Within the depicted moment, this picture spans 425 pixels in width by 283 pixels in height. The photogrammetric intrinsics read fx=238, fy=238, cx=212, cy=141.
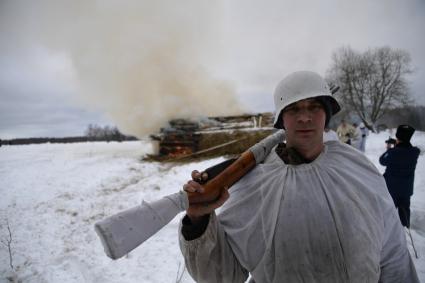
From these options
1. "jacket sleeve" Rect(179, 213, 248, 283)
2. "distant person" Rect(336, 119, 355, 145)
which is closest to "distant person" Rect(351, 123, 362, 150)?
"distant person" Rect(336, 119, 355, 145)

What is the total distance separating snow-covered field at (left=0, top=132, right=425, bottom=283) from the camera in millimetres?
3283

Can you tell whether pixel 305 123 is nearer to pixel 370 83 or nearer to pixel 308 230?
pixel 308 230

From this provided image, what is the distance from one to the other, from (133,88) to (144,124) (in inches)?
151

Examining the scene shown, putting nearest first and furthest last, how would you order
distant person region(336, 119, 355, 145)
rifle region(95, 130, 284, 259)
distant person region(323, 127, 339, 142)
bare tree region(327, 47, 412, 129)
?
rifle region(95, 130, 284, 259), distant person region(323, 127, 339, 142), distant person region(336, 119, 355, 145), bare tree region(327, 47, 412, 129)

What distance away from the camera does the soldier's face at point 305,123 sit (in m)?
1.47

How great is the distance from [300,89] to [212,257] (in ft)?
3.73

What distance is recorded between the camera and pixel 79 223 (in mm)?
4820

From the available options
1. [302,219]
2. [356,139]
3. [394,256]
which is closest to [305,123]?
[302,219]

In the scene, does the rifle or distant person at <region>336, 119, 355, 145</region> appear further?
distant person at <region>336, 119, 355, 145</region>

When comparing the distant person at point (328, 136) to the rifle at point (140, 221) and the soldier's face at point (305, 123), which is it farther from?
the rifle at point (140, 221)

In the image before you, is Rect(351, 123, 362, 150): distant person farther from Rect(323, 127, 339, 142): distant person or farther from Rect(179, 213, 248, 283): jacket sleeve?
Rect(179, 213, 248, 283): jacket sleeve

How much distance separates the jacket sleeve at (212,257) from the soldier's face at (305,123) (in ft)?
2.30

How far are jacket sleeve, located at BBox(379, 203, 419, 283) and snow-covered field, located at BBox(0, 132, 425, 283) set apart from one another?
2.41m

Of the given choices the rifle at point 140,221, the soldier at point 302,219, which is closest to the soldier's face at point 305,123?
the soldier at point 302,219
